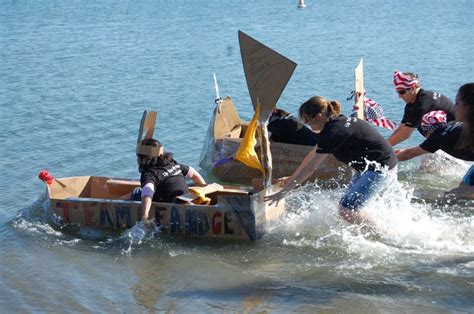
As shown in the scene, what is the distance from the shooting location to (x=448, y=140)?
28.5 feet

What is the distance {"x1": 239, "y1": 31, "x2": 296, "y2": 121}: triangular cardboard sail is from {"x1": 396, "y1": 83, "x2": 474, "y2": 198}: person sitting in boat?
5.76 feet

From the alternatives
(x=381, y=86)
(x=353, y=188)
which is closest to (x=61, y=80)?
(x=381, y=86)

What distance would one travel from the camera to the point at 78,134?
14.8m

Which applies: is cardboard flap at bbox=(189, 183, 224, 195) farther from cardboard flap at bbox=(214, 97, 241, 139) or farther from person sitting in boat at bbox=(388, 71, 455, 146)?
person sitting in boat at bbox=(388, 71, 455, 146)

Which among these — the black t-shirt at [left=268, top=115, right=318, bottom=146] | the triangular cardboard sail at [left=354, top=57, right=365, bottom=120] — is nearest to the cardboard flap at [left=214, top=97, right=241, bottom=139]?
the black t-shirt at [left=268, top=115, right=318, bottom=146]

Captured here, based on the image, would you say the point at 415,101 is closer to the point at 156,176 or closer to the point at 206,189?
the point at 206,189

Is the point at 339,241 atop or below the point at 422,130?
below

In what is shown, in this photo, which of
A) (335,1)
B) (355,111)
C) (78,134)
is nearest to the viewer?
(355,111)

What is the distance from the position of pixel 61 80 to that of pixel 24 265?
13.0 meters

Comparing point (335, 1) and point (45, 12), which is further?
point (335, 1)

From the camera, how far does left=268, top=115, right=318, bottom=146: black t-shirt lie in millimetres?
10680

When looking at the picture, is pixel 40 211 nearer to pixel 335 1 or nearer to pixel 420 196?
pixel 420 196

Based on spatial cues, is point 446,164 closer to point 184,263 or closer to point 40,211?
point 184,263

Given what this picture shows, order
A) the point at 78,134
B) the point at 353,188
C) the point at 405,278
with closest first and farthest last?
1. the point at 405,278
2. the point at 353,188
3. the point at 78,134
